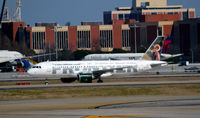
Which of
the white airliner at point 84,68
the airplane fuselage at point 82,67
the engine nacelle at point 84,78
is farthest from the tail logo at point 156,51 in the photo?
the engine nacelle at point 84,78

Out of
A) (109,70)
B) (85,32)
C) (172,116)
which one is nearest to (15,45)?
(85,32)

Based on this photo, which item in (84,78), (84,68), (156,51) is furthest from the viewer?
(156,51)

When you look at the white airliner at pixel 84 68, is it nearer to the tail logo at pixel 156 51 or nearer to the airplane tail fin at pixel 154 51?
the airplane tail fin at pixel 154 51

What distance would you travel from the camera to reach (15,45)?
174125 mm

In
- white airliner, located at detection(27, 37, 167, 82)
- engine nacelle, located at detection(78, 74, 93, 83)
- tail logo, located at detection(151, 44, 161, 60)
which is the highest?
tail logo, located at detection(151, 44, 161, 60)

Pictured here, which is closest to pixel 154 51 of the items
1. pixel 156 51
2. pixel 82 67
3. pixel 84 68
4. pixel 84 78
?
pixel 156 51

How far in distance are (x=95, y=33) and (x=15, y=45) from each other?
3658 centimetres

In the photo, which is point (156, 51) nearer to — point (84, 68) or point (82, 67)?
point (84, 68)

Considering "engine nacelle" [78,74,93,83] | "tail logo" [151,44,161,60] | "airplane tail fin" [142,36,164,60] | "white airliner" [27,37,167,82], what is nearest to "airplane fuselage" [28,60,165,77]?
"white airliner" [27,37,167,82]

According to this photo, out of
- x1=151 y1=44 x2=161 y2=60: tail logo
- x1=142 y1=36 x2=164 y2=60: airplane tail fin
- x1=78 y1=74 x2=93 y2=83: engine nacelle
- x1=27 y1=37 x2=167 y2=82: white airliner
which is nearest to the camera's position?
x1=78 y1=74 x2=93 y2=83: engine nacelle

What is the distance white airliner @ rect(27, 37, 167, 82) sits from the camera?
232 ft

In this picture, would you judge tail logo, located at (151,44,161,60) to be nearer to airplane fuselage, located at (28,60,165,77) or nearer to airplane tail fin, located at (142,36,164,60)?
airplane tail fin, located at (142,36,164,60)

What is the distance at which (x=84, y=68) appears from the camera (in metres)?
71.9

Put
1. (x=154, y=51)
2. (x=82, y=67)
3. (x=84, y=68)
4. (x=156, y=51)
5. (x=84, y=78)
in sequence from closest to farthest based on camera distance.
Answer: (x=84, y=78) → (x=82, y=67) → (x=84, y=68) → (x=154, y=51) → (x=156, y=51)
